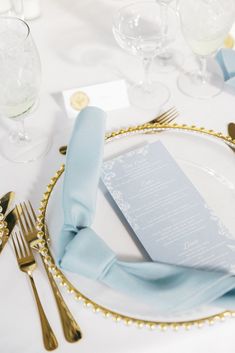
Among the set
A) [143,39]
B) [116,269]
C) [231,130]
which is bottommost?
[116,269]

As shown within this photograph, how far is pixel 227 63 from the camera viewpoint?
852 mm

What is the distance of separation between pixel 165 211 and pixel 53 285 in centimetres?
18

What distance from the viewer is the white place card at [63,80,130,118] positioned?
32.5 inches

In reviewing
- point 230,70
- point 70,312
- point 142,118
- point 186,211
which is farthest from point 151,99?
point 70,312

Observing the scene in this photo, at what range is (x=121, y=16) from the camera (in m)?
0.89

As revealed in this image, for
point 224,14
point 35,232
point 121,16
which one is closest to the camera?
point 35,232

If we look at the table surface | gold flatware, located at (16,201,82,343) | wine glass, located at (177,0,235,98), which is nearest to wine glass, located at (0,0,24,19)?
the table surface

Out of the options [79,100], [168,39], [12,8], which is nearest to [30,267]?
[79,100]

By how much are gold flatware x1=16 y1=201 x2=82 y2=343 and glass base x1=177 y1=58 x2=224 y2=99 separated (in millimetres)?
362

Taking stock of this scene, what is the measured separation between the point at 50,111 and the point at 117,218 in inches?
10.7

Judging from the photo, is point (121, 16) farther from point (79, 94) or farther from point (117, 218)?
point (117, 218)

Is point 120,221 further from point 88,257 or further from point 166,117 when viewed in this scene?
point 166,117

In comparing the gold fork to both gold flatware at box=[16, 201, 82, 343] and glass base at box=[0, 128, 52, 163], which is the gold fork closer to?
gold flatware at box=[16, 201, 82, 343]

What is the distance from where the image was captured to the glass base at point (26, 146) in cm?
76
